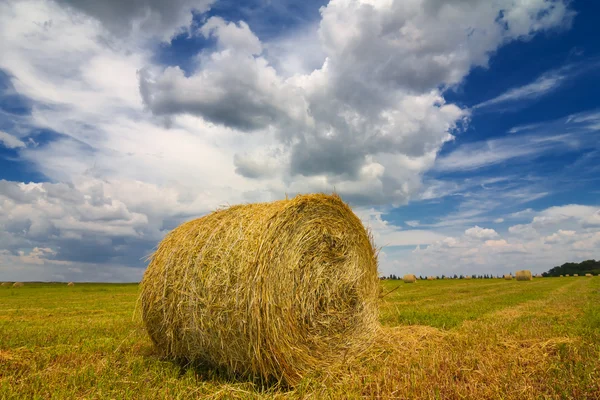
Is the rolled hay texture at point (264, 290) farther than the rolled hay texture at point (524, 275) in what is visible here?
No

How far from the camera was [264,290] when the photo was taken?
17.2 ft

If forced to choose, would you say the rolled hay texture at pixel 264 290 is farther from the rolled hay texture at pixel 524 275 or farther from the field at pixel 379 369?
the rolled hay texture at pixel 524 275

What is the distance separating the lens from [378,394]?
4.58 meters

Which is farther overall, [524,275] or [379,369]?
[524,275]

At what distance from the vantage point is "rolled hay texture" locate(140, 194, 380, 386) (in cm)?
530

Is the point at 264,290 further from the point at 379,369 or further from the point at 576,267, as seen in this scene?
the point at 576,267

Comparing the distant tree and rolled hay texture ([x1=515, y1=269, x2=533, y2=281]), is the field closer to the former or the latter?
rolled hay texture ([x1=515, y1=269, x2=533, y2=281])

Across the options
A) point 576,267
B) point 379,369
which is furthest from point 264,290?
point 576,267

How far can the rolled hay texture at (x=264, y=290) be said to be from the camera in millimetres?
5297

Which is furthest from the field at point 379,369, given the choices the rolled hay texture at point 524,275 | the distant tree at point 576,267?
the distant tree at point 576,267

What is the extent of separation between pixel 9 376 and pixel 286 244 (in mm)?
4061

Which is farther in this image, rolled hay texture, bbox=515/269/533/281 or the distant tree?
the distant tree

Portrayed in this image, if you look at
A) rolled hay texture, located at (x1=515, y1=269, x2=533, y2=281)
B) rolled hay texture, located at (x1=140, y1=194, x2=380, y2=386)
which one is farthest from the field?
rolled hay texture, located at (x1=515, y1=269, x2=533, y2=281)

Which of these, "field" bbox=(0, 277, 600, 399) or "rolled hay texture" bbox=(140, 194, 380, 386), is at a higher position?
"rolled hay texture" bbox=(140, 194, 380, 386)
